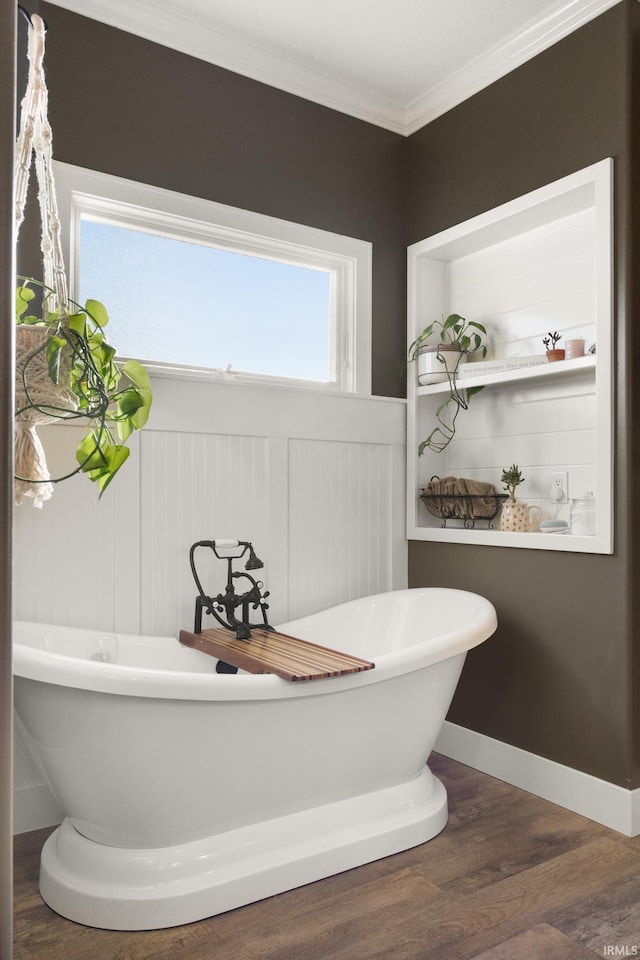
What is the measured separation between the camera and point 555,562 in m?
2.52

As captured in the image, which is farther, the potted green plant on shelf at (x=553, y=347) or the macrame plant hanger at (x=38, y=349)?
the potted green plant on shelf at (x=553, y=347)

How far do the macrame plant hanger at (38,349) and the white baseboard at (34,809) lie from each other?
99cm

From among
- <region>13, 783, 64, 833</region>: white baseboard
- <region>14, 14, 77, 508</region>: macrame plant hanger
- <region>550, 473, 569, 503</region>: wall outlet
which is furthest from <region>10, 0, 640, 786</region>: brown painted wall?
<region>13, 783, 64, 833</region>: white baseboard

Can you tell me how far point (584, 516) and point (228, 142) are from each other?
192cm

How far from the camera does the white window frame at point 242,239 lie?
2.48 metres

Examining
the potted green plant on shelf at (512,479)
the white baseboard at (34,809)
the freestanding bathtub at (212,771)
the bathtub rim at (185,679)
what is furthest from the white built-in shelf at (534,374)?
the white baseboard at (34,809)

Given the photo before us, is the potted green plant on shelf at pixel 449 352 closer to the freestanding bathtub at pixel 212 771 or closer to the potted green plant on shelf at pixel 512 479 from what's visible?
the potted green plant on shelf at pixel 512 479

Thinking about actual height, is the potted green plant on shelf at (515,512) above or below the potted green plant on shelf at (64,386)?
below

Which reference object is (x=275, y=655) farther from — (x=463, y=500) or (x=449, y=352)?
(x=449, y=352)

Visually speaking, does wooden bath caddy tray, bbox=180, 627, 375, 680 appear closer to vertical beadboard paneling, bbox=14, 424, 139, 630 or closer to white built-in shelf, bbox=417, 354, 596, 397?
vertical beadboard paneling, bbox=14, 424, 139, 630

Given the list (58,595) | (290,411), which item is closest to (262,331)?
(290,411)

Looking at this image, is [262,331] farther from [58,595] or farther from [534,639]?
[534,639]

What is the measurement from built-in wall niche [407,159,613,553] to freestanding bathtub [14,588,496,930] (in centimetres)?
74

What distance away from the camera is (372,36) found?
267 cm
